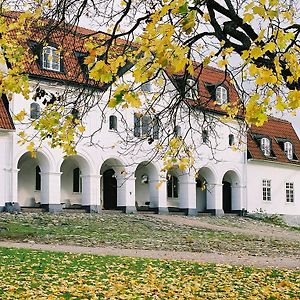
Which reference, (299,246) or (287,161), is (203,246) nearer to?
(299,246)

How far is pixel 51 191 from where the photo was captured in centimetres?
3150

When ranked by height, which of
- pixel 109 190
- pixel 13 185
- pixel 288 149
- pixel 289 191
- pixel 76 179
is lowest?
pixel 289 191

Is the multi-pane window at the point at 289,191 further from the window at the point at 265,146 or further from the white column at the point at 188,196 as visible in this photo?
the white column at the point at 188,196

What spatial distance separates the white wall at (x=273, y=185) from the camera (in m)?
41.8

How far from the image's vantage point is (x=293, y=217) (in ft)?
145

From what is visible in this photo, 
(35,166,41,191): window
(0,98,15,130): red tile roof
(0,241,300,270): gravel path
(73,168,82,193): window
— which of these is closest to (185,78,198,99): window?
(0,241,300,270): gravel path

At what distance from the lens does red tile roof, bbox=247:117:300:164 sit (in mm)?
42250

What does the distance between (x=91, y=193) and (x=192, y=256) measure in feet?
54.4

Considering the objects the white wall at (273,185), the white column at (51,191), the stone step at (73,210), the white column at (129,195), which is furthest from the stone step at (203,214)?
the white column at (51,191)

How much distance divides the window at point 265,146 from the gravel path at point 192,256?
25032 mm

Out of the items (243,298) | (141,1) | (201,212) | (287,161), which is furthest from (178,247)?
(287,161)

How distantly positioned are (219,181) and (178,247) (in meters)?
20.3

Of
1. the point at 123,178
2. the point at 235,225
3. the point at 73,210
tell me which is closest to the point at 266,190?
the point at 235,225

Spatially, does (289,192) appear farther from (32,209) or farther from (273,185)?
(32,209)
